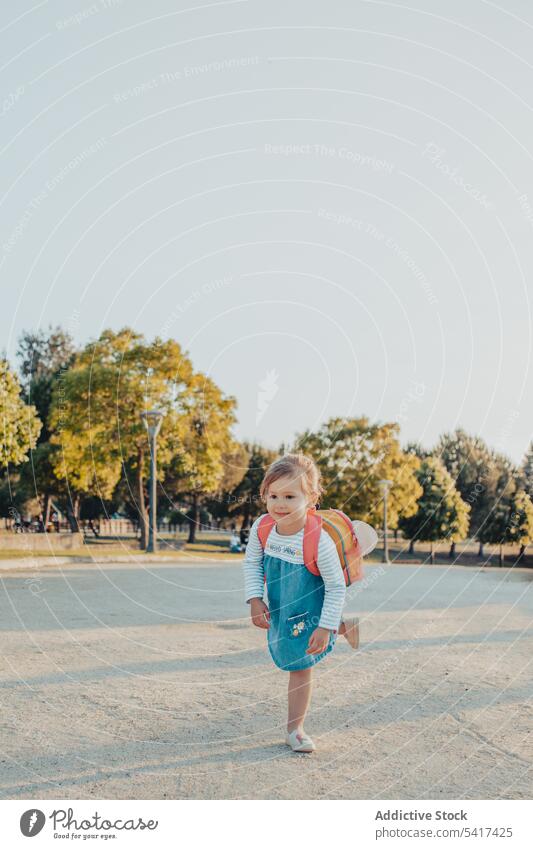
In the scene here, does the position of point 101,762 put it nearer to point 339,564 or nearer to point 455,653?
point 339,564

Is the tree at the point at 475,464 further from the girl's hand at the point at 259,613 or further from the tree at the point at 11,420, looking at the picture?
the girl's hand at the point at 259,613

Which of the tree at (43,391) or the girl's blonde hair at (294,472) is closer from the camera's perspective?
the girl's blonde hair at (294,472)

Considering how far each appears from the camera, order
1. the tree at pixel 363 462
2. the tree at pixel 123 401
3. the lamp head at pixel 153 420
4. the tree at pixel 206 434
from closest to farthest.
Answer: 1. the lamp head at pixel 153 420
2. the tree at pixel 123 401
3. the tree at pixel 206 434
4. the tree at pixel 363 462

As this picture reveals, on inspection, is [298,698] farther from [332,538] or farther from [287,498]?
[287,498]

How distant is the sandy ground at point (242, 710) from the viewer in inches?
151

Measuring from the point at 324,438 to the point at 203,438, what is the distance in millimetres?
Answer: 7764

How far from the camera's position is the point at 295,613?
430 cm

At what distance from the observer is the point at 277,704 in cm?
549

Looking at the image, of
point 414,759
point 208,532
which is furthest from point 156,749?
point 208,532

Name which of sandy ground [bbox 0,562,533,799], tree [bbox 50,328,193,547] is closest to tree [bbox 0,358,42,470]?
tree [bbox 50,328,193,547]

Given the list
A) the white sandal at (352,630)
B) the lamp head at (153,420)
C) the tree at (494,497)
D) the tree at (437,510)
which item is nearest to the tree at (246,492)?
the tree at (437,510)

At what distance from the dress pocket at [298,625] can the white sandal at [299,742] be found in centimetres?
51

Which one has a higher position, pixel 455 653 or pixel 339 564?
pixel 339 564

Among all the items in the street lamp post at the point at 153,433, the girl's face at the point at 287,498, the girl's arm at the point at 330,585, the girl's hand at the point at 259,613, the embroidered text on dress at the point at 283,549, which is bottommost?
the girl's hand at the point at 259,613
